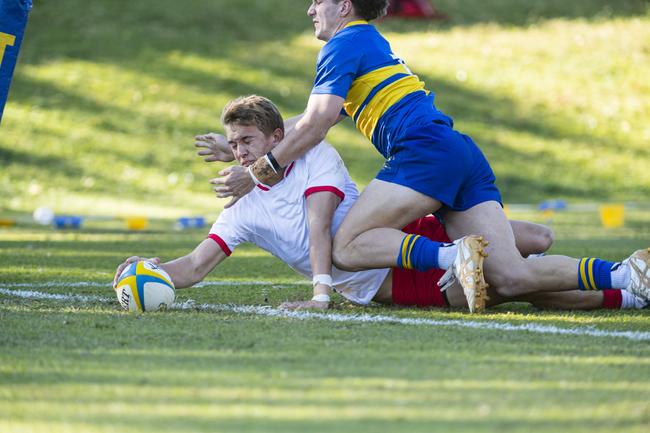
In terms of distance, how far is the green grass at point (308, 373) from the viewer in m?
2.99

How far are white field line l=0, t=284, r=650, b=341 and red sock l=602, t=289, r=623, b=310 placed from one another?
0.64 m

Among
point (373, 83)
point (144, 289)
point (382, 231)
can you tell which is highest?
point (373, 83)

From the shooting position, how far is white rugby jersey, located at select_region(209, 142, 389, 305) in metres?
5.42

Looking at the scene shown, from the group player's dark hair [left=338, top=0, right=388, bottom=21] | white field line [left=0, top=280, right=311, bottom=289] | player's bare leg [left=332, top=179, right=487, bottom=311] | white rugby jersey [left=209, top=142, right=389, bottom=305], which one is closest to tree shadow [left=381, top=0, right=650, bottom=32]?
white field line [left=0, top=280, right=311, bottom=289]

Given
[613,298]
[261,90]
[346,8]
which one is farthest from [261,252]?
[261,90]

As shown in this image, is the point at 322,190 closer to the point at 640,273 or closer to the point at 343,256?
the point at 343,256

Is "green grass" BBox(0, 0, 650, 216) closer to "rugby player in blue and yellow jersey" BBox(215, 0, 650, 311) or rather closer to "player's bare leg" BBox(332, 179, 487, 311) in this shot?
"rugby player in blue and yellow jersey" BBox(215, 0, 650, 311)

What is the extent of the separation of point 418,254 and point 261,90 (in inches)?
565

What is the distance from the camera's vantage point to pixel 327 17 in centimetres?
551

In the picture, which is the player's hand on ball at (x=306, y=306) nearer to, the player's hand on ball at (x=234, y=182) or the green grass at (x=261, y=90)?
the player's hand on ball at (x=234, y=182)

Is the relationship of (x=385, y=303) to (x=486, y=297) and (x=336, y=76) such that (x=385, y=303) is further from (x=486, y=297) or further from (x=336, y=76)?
(x=336, y=76)

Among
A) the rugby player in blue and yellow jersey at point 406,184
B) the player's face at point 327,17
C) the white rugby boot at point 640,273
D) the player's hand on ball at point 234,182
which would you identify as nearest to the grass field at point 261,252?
the white rugby boot at point 640,273

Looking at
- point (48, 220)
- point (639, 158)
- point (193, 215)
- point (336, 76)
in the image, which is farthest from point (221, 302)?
point (639, 158)

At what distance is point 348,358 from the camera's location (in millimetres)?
3855
